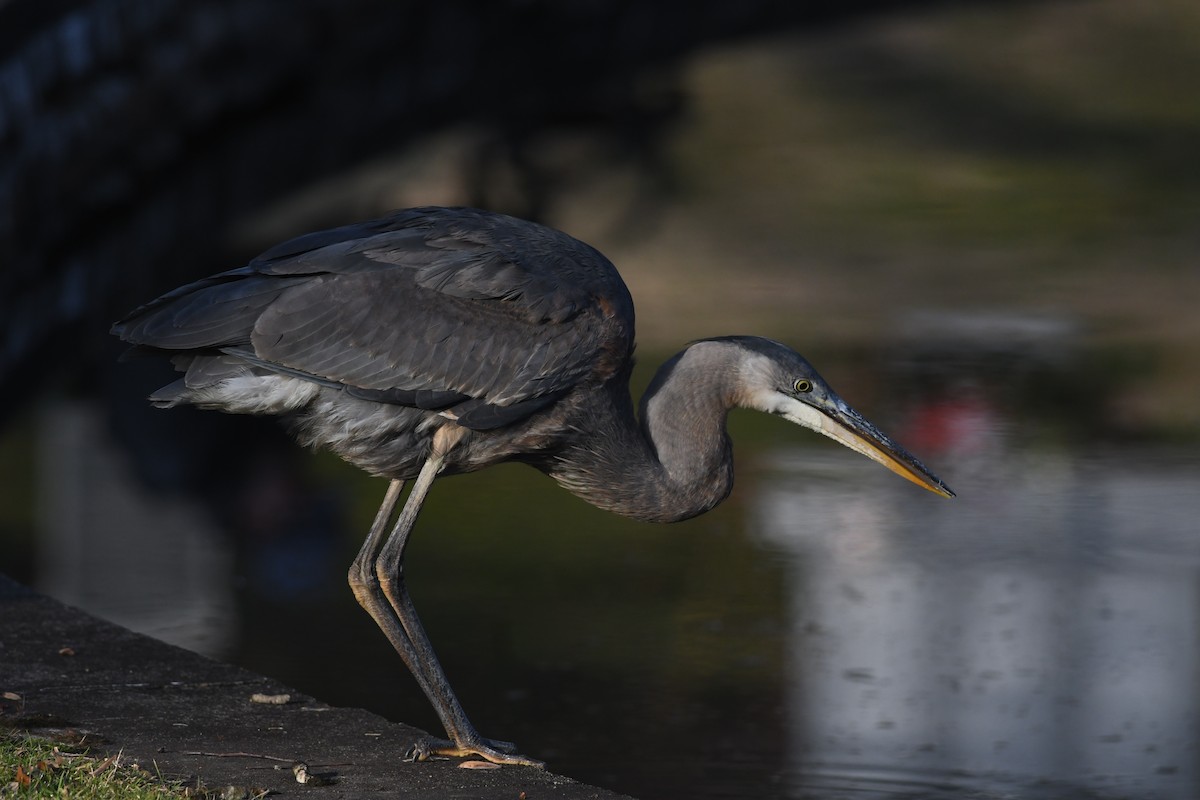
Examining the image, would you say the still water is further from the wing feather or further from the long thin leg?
the wing feather

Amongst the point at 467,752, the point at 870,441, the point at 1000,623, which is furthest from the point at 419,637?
the point at 1000,623

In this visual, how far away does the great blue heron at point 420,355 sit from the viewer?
505cm

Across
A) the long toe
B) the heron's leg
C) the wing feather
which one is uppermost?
the wing feather

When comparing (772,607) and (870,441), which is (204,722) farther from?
(772,607)

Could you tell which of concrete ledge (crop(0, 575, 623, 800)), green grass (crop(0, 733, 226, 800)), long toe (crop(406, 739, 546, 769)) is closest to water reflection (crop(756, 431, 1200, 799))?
long toe (crop(406, 739, 546, 769))

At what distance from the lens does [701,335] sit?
1152 centimetres

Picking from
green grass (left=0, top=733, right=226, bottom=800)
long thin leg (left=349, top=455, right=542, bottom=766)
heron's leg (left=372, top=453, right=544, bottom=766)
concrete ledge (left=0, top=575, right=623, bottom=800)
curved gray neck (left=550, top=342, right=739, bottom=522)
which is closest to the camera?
green grass (left=0, top=733, right=226, bottom=800)

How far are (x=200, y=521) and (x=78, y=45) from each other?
3.00 m

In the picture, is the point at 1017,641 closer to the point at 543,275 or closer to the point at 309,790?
the point at 543,275

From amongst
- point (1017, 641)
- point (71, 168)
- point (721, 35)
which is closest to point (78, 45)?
point (71, 168)

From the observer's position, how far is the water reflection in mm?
5988

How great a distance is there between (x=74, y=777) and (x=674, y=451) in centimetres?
191

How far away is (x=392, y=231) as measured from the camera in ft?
17.2

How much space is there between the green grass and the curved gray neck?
153 centimetres
